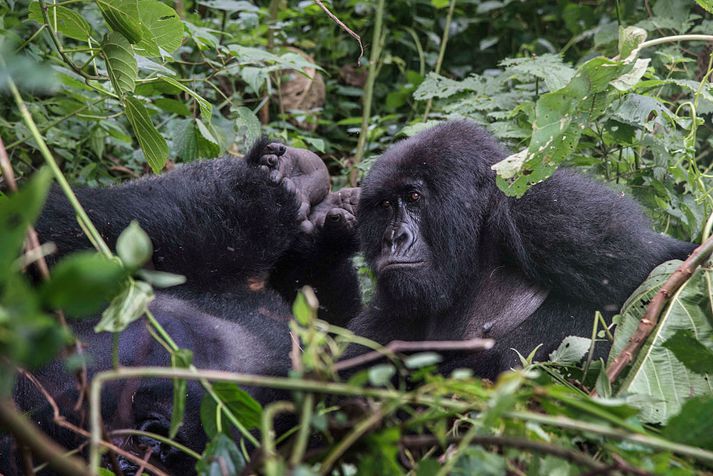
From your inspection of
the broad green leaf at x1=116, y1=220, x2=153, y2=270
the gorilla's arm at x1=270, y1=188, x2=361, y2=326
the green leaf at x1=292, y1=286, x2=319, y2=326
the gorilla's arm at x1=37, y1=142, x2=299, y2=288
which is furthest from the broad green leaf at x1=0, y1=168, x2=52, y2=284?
the gorilla's arm at x1=270, y1=188, x2=361, y2=326

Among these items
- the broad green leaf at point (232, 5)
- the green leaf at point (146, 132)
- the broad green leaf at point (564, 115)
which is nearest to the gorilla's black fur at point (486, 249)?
the broad green leaf at point (564, 115)

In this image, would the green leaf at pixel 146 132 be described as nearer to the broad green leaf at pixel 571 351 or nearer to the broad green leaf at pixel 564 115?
the broad green leaf at pixel 564 115

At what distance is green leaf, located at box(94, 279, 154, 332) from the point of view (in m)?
1.14

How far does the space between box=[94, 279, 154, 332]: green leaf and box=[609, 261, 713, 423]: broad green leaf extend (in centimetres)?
98

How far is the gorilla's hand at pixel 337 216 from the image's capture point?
2682 mm

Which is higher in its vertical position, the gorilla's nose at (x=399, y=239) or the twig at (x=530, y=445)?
the twig at (x=530, y=445)

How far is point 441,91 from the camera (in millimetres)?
3680

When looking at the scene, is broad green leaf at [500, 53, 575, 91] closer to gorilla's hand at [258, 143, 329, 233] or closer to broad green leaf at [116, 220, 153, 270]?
gorilla's hand at [258, 143, 329, 233]

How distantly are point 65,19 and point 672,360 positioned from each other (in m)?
1.77

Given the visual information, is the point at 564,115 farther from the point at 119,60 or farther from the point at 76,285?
the point at 76,285

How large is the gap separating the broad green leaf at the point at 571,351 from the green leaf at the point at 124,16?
1.30 m

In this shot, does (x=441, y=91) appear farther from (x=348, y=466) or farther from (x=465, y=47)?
(x=348, y=466)

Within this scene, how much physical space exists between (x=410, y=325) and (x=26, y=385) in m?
1.12

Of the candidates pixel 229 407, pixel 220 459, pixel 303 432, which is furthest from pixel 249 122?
pixel 303 432
